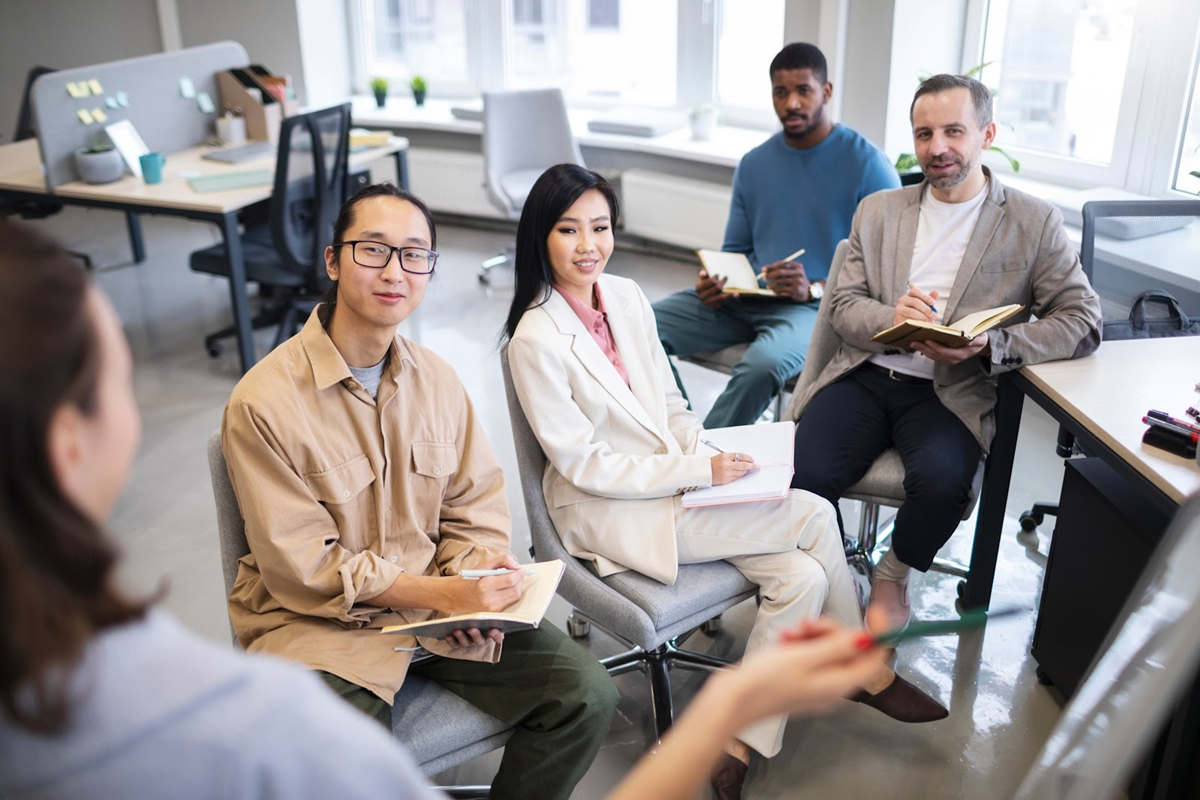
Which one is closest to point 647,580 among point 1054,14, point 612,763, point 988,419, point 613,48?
point 612,763

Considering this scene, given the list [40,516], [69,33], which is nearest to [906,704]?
[40,516]

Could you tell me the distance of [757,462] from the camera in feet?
7.29

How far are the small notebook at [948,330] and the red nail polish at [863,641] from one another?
1.55m

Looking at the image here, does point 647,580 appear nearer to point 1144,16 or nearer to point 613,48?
point 1144,16

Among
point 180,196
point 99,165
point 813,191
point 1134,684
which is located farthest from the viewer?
point 99,165

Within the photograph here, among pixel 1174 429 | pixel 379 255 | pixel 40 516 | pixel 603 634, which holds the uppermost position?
pixel 40 516

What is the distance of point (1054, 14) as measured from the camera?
4047 mm

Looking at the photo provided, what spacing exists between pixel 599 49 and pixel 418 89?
1.16 meters

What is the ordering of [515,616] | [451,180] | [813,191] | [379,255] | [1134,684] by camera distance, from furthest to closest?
[451,180] → [813,191] → [379,255] → [515,616] → [1134,684]

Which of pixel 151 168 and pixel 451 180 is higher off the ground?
pixel 151 168

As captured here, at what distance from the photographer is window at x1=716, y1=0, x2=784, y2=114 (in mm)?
5246

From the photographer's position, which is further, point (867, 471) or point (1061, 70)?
point (1061, 70)

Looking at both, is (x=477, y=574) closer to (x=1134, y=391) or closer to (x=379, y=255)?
(x=379, y=255)

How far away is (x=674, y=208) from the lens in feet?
17.7
